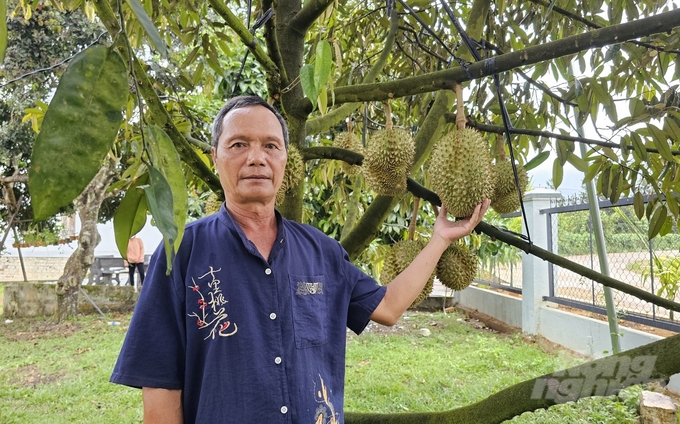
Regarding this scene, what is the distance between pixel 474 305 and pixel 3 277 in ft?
38.2

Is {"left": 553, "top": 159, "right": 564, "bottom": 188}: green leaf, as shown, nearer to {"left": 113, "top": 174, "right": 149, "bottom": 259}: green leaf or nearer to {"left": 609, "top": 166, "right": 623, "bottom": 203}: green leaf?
{"left": 609, "top": 166, "right": 623, "bottom": 203}: green leaf

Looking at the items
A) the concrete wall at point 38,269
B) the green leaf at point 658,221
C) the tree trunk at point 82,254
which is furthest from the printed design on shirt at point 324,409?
the concrete wall at point 38,269

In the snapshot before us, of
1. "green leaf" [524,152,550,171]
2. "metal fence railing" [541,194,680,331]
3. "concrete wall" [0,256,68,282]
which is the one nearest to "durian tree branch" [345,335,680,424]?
"green leaf" [524,152,550,171]

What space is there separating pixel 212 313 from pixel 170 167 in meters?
0.64

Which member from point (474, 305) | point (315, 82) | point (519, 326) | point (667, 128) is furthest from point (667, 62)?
point (474, 305)

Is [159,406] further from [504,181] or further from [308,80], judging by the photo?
[504,181]

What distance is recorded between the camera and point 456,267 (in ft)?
4.62

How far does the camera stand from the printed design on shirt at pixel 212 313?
1026 mm

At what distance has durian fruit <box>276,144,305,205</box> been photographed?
54.4 inches

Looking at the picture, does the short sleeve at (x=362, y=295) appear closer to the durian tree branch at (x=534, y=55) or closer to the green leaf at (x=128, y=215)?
the durian tree branch at (x=534, y=55)

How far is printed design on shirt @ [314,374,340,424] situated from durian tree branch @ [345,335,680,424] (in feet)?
1.04

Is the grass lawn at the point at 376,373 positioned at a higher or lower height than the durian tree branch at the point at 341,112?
lower

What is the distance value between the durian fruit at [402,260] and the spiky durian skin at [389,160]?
0.18 metres

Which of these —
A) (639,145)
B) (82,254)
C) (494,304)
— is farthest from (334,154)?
(82,254)
